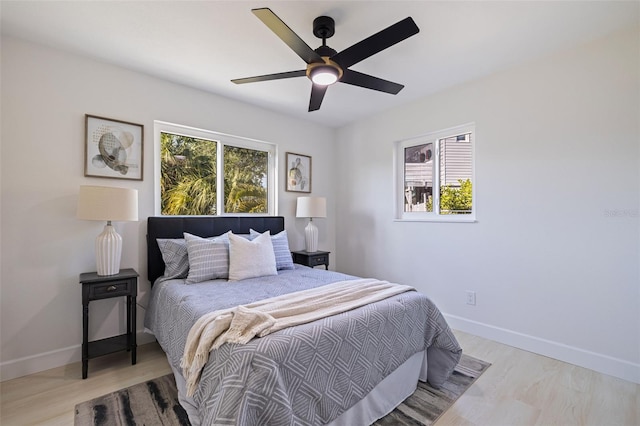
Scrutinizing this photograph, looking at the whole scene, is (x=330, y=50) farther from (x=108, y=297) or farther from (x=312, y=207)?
(x=108, y=297)

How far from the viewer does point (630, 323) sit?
83.7 inches

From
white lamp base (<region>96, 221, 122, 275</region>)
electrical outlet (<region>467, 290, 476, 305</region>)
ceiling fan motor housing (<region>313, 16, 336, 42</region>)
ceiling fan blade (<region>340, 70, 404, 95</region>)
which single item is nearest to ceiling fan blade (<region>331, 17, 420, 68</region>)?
ceiling fan blade (<region>340, 70, 404, 95</region>)

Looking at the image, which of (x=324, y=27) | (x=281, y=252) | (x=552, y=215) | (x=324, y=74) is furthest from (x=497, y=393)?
(x=324, y=27)

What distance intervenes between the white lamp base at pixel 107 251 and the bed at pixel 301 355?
1.24ft

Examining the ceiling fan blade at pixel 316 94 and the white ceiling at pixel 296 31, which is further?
the ceiling fan blade at pixel 316 94

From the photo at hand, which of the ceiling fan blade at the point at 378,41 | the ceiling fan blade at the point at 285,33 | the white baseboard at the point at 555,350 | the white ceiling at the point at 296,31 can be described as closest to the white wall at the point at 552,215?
the white baseboard at the point at 555,350

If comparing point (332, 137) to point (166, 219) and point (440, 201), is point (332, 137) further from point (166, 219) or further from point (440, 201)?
point (166, 219)

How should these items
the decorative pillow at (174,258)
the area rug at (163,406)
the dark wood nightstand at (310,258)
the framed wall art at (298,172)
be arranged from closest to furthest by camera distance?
the area rug at (163,406), the decorative pillow at (174,258), the dark wood nightstand at (310,258), the framed wall art at (298,172)

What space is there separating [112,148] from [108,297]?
1.29 metres

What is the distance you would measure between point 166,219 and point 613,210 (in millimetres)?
3746

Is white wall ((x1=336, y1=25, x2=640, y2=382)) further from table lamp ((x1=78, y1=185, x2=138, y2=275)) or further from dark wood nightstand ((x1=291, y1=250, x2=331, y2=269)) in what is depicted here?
table lamp ((x1=78, y1=185, x2=138, y2=275))

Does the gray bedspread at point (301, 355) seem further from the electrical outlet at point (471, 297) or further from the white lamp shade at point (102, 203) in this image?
the electrical outlet at point (471, 297)

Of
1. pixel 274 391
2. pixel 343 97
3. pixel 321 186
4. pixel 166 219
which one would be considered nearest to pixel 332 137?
pixel 321 186

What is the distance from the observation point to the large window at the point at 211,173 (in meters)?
2.99
